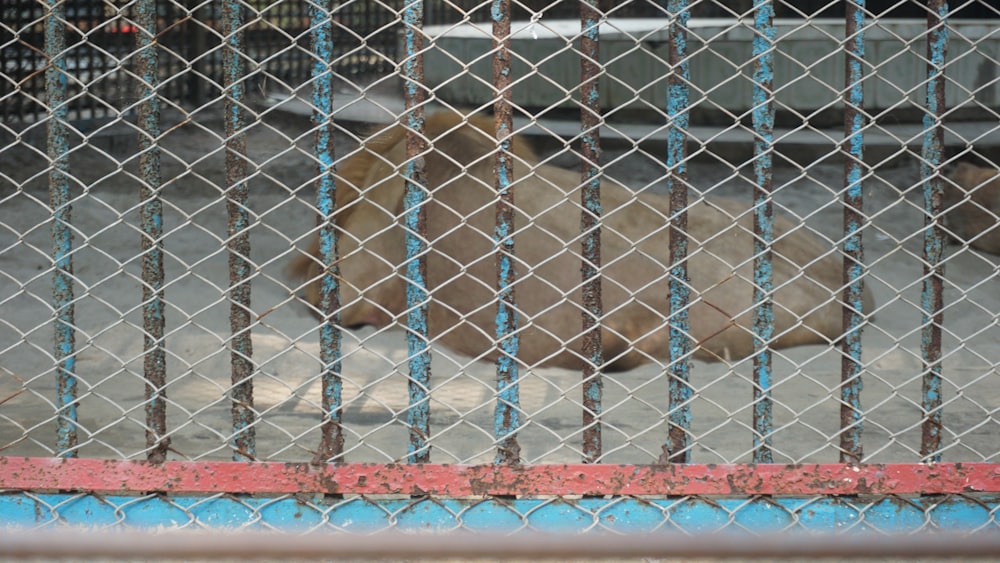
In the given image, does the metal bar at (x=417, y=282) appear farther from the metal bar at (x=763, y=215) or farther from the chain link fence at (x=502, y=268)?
the metal bar at (x=763, y=215)

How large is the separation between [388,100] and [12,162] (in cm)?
348

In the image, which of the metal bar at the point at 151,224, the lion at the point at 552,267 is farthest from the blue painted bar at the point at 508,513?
the lion at the point at 552,267

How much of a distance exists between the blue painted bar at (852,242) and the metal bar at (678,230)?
359 mm

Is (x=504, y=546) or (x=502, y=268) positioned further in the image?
(x=502, y=268)

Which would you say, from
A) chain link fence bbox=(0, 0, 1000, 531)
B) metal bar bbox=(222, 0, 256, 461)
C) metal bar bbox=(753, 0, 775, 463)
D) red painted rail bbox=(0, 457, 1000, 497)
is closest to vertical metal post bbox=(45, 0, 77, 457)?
chain link fence bbox=(0, 0, 1000, 531)

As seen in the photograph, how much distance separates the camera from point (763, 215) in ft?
8.51

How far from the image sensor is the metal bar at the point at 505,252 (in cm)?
249

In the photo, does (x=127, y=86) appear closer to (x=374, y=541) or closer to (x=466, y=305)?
(x=466, y=305)

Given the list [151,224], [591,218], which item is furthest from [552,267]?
[151,224]

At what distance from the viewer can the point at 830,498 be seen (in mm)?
2551

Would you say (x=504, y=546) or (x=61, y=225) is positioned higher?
(x=61, y=225)

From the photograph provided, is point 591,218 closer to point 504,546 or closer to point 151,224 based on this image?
point 151,224

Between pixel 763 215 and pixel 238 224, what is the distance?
47.6 inches

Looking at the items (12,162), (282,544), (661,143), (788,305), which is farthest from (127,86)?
(282,544)
